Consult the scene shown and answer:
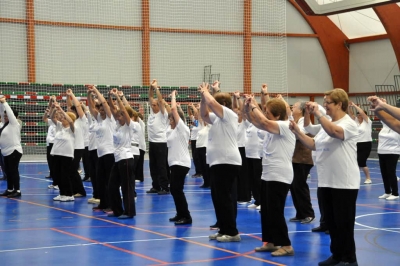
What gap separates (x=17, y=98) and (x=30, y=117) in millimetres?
932

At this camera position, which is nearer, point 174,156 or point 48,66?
point 174,156

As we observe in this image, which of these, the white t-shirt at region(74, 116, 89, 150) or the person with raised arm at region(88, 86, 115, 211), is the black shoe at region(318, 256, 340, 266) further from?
the white t-shirt at region(74, 116, 89, 150)

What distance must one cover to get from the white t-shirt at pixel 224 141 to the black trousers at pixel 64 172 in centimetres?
503

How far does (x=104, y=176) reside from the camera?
1144 centimetres

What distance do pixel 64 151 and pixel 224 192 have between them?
5.19 meters

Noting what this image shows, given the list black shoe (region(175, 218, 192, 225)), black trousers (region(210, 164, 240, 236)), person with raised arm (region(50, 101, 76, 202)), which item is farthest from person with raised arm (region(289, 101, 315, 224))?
person with raised arm (region(50, 101, 76, 202))

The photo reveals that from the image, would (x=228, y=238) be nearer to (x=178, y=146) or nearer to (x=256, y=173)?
(x=178, y=146)

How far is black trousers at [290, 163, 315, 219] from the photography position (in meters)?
10.2

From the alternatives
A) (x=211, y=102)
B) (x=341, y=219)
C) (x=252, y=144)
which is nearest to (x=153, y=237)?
(x=211, y=102)

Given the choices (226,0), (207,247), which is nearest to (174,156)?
(207,247)

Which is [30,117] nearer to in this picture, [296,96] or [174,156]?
[296,96]

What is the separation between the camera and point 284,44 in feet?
98.8

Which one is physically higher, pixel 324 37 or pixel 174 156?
pixel 324 37

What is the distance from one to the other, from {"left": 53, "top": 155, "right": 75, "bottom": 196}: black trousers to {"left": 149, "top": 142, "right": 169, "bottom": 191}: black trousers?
2.15 m
